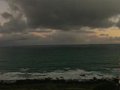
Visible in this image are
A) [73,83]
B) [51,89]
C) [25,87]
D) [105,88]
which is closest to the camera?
[105,88]

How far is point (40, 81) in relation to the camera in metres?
79.8

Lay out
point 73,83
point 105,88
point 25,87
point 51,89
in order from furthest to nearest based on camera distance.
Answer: point 73,83, point 25,87, point 51,89, point 105,88

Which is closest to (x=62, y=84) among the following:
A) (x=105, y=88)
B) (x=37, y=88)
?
(x=37, y=88)

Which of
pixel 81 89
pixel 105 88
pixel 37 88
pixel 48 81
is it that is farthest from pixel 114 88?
pixel 48 81

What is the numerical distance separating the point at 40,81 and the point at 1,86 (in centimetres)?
1175

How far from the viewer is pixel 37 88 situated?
227 ft

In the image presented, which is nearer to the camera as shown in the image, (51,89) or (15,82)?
(51,89)

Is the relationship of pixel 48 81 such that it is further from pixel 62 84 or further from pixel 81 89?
pixel 81 89

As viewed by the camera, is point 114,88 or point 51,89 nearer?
point 114,88

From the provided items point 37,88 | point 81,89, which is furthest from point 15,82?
point 81,89

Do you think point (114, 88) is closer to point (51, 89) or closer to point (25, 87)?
point (51, 89)

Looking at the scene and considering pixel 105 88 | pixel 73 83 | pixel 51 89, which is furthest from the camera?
pixel 73 83

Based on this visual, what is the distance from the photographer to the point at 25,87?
7156 centimetres

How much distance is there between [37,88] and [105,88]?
24.4m
